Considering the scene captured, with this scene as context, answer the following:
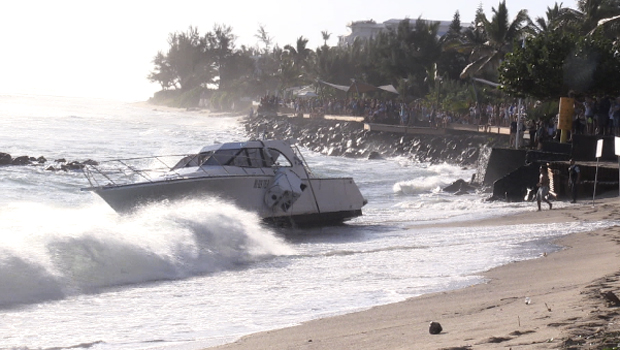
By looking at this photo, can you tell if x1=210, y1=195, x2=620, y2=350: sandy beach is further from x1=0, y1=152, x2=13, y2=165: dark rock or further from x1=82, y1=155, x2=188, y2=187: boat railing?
x1=0, y1=152, x2=13, y2=165: dark rock

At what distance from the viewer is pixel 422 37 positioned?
7181 centimetres

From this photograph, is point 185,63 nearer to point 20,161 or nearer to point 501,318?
point 20,161

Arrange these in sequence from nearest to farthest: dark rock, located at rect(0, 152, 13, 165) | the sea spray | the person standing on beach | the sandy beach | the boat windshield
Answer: the sandy beach → the sea spray → the boat windshield → the person standing on beach → dark rock, located at rect(0, 152, 13, 165)

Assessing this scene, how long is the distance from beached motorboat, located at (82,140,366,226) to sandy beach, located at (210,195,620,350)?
8511 millimetres

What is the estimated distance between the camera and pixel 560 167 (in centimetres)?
2727

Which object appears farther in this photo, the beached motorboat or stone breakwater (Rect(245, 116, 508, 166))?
stone breakwater (Rect(245, 116, 508, 166))

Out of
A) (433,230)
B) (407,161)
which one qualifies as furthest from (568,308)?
(407,161)

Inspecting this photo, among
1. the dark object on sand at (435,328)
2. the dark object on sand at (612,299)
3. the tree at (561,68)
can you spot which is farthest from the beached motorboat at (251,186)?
the dark object on sand at (612,299)

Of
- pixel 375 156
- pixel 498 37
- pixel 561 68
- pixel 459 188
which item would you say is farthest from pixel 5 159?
pixel 498 37

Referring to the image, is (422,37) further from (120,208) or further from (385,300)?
(385,300)

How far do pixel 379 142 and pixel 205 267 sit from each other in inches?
1580

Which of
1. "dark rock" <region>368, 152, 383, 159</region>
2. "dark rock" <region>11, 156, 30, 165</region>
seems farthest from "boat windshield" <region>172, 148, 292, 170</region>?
"dark rock" <region>368, 152, 383, 159</region>

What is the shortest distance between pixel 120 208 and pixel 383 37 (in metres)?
61.0

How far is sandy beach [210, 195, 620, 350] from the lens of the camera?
25.2 ft
